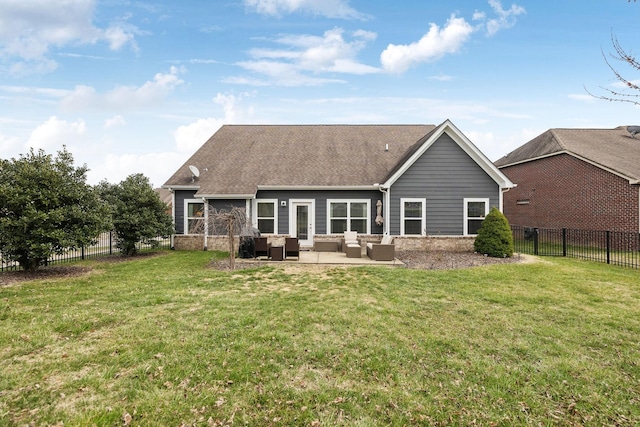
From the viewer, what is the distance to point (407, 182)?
14102 mm

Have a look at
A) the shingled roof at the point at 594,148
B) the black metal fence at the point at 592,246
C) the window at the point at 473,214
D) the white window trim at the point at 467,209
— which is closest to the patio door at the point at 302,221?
the white window trim at the point at 467,209

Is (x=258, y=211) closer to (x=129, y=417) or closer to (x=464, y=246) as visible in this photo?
(x=464, y=246)

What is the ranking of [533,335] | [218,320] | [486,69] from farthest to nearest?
1. [486,69]
2. [218,320]
3. [533,335]

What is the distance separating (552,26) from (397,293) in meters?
16.5

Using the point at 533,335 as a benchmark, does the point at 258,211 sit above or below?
above

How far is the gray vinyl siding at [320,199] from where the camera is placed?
15.0m

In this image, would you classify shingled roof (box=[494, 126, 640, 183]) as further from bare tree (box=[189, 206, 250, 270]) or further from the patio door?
bare tree (box=[189, 206, 250, 270])

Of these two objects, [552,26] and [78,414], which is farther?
[552,26]

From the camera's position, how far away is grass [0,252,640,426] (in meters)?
3.00

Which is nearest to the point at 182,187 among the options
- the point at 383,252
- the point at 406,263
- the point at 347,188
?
the point at 347,188

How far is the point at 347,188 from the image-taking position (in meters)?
14.7

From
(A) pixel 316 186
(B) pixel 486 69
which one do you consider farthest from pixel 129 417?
(B) pixel 486 69

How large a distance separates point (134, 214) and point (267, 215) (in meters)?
6.13

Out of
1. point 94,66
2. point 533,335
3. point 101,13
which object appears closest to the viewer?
point 533,335
